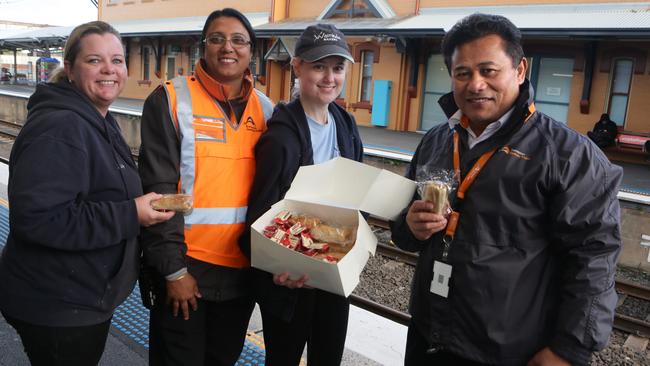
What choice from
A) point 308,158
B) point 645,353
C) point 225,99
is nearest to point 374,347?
point 308,158

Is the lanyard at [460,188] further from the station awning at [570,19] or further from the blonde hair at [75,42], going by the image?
the station awning at [570,19]

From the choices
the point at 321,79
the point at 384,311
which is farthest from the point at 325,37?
the point at 384,311

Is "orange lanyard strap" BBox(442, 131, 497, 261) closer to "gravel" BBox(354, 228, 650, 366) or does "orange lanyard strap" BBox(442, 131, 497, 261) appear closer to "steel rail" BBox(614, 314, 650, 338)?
"gravel" BBox(354, 228, 650, 366)

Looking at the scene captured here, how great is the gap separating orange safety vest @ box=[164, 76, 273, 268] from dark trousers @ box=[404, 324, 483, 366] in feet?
3.11

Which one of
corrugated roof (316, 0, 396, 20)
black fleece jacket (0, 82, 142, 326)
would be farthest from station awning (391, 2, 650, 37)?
black fleece jacket (0, 82, 142, 326)

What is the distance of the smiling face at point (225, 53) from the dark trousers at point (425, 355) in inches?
60.6

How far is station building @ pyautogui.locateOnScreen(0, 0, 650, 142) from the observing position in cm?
1491

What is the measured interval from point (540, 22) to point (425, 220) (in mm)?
15229

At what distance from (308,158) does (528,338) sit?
4.22 feet

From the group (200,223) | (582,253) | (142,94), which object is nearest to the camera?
(582,253)

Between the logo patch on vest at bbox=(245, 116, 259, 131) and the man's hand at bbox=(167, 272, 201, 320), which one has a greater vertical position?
the logo patch on vest at bbox=(245, 116, 259, 131)

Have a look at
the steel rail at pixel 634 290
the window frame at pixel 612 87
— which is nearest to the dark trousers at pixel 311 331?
the steel rail at pixel 634 290

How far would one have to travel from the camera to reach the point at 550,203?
197 cm

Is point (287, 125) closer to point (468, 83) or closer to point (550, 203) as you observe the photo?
point (468, 83)
